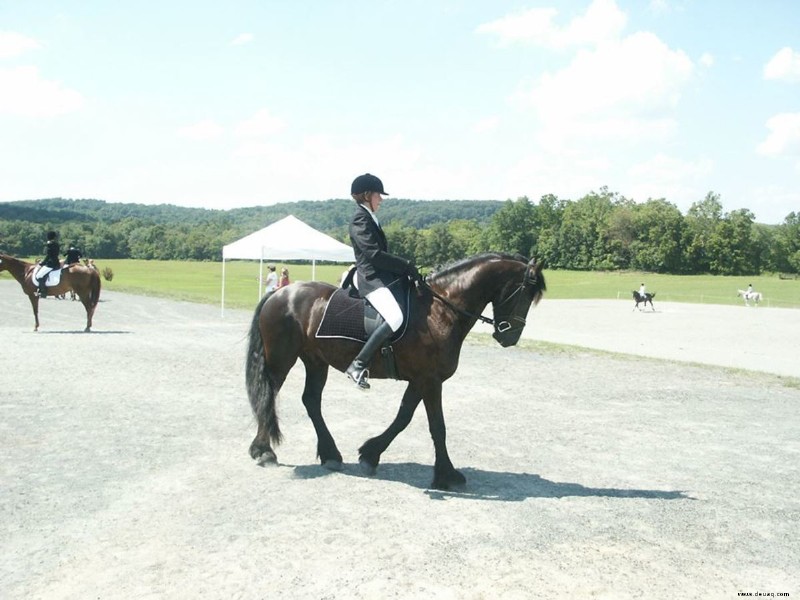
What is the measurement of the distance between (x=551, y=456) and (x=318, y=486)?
2.70 metres

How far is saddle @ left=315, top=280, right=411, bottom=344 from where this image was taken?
21.2ft

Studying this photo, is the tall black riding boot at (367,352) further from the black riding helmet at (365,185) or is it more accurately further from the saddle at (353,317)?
the black riding helmet at (365,185)

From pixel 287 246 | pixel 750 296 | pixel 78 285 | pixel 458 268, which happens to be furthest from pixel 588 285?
pixel 458 268

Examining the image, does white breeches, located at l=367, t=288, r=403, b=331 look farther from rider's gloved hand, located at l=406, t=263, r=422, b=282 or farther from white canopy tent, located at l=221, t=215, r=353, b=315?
white canopy tent, located at l=221, t=215, r=353, b=315

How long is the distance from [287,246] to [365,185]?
61.6 feet

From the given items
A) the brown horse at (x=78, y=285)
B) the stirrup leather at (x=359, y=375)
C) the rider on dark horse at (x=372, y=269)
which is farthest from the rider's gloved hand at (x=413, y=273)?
the brown horse at (x=78, y=285)

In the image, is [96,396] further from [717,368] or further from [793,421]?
[717,368]

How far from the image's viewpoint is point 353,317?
6.66 m

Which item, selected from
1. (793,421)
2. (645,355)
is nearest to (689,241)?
(645,355)

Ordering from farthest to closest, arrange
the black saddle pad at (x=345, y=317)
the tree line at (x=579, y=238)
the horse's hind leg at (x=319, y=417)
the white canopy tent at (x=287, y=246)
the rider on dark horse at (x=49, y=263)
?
the tree line at (x=579, y=238), the white canopy tent at (x=287, y=246), the rider on dark horse at (x=49, y=263), the horse's hind leg at (x=319, y=417), the black saddle pad at (x=345, y=317)

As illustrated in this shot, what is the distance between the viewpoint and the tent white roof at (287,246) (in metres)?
24.6

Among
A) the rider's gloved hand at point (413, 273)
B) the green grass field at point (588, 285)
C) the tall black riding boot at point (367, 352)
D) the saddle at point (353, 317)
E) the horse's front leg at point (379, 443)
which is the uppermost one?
the rider's gloved hand at point (413, 273)

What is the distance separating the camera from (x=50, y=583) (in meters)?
4.32

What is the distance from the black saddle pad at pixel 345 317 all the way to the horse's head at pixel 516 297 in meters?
0.88
